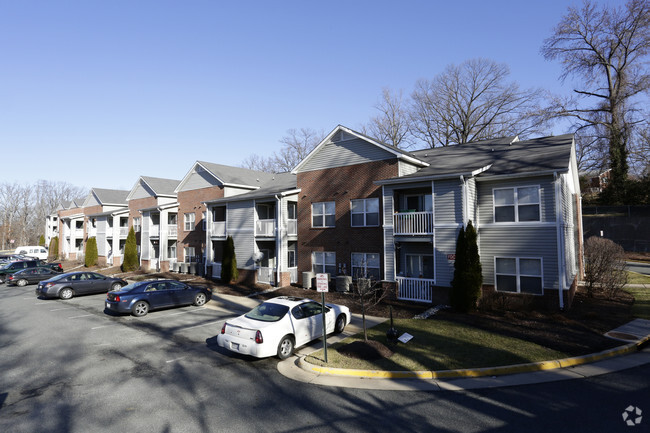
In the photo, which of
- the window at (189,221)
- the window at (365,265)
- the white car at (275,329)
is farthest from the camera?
the window at (189,221)

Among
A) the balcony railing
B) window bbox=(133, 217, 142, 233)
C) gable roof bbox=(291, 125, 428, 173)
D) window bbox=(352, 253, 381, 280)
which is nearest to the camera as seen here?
the balcony railing

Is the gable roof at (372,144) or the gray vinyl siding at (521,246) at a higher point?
the gable roof at (372,144)

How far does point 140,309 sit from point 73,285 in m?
8.57

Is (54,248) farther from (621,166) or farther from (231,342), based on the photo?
(621,166)

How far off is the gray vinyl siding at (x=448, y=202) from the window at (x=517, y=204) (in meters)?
1.82

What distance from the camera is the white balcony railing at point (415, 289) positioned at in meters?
17.2

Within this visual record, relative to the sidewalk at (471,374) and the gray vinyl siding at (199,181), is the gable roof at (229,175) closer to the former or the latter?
the gray vinyl siding at (199,181)

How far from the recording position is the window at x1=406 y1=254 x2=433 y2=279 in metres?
19.0

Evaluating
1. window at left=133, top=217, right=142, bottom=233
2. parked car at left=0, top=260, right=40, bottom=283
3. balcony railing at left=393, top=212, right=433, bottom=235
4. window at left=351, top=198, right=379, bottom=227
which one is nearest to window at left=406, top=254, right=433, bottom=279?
balcony railing at left=393, top=212, right=433, bottom=235

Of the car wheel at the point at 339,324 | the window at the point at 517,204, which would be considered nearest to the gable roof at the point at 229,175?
the car wheel at the point at 339,324

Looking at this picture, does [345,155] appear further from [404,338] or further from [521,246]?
[404,338]

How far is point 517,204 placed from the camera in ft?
53.4

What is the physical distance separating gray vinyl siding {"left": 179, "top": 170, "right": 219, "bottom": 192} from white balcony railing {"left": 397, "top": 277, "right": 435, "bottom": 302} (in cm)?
1814

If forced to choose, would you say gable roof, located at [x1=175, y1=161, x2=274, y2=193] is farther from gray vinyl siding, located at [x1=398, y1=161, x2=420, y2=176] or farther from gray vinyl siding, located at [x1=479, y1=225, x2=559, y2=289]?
gray vinyl siding, located at [x1=479, y1=225, x2=559, y2=289]
